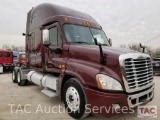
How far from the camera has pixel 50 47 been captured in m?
5.41

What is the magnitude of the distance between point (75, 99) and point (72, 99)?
12 cm

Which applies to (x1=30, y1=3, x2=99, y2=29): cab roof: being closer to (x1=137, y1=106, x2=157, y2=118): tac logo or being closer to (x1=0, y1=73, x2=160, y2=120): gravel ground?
(x1=0, y1=73, x2=160, y2=120): gravel ground

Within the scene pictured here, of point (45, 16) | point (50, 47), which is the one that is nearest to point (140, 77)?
point (50, 47)

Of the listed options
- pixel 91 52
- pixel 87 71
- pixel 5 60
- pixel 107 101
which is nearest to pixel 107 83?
pixel 107 101

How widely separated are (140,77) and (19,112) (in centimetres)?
324

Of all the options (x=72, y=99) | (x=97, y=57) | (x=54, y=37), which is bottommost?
(x=72, y=99)

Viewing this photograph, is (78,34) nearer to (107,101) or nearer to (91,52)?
Result: (91,52)

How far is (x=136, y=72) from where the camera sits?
3.79 meters

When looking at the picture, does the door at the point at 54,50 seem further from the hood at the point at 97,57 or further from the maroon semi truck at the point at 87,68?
the hood at the point at 97,57

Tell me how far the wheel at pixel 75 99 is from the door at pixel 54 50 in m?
0.82

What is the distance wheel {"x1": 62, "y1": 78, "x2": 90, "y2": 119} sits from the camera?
3.94 meters

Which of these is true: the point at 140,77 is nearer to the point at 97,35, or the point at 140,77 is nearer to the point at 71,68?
the point at 71,68

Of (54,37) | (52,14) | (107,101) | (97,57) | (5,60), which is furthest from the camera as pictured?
(5,60)

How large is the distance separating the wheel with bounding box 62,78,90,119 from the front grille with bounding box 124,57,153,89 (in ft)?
3.50
